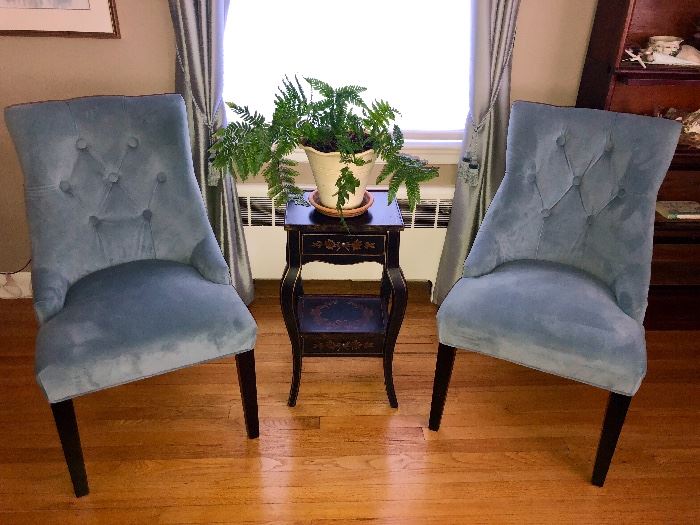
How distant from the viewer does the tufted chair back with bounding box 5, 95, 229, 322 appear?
199 centimetres

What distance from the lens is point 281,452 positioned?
7.07 feet

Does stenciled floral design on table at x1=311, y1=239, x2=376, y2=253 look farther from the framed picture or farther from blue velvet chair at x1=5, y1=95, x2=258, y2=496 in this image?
the framed picture


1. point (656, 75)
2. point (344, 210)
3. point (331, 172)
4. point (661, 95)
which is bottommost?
point (344, 210)

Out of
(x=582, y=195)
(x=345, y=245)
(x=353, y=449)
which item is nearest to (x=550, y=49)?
(x=582, y=195)

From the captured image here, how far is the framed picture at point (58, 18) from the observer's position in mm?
2342

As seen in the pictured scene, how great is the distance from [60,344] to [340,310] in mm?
1047

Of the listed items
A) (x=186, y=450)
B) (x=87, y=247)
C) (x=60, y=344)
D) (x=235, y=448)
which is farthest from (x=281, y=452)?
(x=87, y=247)

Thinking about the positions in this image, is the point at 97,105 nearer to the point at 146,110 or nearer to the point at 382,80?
the point at 146,110

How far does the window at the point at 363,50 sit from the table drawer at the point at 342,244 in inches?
31.4

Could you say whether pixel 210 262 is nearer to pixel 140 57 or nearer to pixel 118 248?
pixel 118 248

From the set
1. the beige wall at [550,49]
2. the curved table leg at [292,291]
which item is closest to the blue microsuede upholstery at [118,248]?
the curved table leg at [292,291]

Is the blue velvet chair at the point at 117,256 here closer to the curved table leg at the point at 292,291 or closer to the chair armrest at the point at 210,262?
the chair armrest at the point at 210,262

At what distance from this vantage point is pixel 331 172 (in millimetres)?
2055

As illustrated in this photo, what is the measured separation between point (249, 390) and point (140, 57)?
1.50 meters
